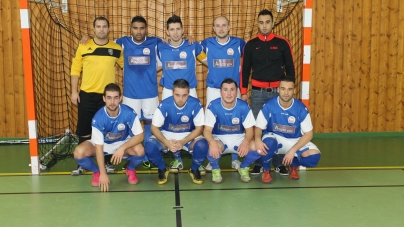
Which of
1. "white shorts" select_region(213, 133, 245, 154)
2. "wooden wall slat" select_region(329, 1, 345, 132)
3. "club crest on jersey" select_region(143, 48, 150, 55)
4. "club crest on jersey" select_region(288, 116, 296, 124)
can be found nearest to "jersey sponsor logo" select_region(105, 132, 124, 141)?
"white shorts" select_region(213, 133, 245, 154)

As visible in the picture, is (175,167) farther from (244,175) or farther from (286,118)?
(286,118)

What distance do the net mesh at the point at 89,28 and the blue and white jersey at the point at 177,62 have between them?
1932 millimetres

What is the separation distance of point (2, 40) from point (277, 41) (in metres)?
4.73

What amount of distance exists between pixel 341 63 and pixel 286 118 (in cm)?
Result: 327

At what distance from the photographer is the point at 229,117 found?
201 inches

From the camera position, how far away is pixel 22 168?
5.66 meters

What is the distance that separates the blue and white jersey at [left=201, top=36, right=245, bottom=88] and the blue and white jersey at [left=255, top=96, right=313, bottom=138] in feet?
2.52

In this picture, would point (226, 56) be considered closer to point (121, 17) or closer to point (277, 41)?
point (277, 41)

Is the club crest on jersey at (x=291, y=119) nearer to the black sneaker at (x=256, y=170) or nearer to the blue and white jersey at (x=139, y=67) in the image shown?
the black sneaker at (x=256, y=170)

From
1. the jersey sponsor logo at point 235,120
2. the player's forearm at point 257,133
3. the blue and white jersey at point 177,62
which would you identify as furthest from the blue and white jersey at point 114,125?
the player's forearm at point 257,133

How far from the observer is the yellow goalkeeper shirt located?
17.4 feet

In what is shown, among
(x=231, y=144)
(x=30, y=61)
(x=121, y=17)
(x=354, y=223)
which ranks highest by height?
(x=121, y=17)

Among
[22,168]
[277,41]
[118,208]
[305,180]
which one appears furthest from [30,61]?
[305,180]

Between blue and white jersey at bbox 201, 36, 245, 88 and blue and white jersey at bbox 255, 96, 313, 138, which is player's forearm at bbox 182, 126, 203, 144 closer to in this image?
blue and white jersey at bbox 255, 96, 313, 138
